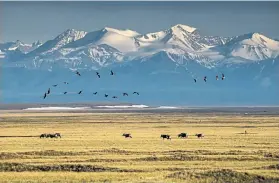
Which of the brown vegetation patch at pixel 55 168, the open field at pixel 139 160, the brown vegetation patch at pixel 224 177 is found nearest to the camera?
the brown vegetation patch at pixel 224 177

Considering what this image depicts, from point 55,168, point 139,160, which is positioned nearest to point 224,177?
point 55,168

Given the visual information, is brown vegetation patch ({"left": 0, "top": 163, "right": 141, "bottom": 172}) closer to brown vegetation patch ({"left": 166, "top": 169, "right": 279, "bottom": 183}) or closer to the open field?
the open field

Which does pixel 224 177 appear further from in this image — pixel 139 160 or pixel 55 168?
pixel 139 160

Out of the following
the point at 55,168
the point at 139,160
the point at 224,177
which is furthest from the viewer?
the point at 139,160

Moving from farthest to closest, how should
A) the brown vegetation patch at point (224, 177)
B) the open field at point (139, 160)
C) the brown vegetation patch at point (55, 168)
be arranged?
1. the brown vegetation patch at point (55, 168)
2. the open field at point (139, 160)
3. the brown vegetation patch at point (224, 177)

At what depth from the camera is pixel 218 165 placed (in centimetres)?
5819

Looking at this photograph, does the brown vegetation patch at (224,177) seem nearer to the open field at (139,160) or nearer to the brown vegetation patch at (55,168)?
the open field at (139,160)

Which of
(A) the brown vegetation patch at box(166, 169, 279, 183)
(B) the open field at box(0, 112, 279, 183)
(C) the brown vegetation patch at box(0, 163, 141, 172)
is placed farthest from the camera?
(C) the brown vegetation patch at box(0, 163, 141, 172)

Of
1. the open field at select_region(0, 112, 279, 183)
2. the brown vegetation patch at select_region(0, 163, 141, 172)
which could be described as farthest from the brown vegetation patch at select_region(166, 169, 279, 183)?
the brown vegetation patch at select_region(0, 163, 141, 172)

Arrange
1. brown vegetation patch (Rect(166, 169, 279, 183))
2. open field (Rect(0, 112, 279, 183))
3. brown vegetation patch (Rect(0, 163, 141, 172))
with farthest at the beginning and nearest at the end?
brown vegetation patch (Rect(0, 163, 141, 172))
open field (Rect(0, 112, 279, 183))
brown vegetation patch (Rect(166, 169, 279, 183))

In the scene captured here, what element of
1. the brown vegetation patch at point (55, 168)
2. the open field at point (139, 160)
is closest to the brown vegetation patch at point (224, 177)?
the open field at point (139, 160)

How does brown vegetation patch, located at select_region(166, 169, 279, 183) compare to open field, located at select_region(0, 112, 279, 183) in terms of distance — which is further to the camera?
open field, located at select_region(0, 112, 279, 183)

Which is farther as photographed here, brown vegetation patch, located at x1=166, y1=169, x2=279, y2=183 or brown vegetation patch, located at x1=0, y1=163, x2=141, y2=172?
brown vegetation patch, located at x1=0, y1=163, x2=141, y2=172

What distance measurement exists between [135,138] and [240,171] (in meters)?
32.7
